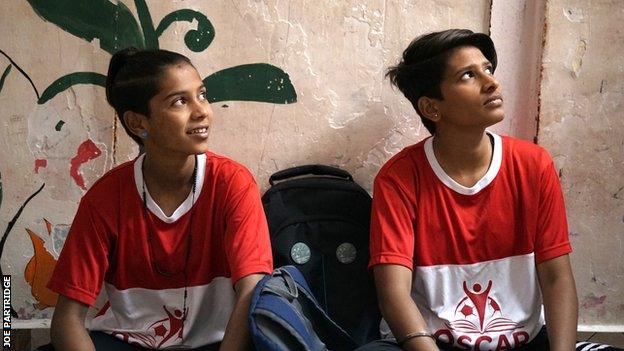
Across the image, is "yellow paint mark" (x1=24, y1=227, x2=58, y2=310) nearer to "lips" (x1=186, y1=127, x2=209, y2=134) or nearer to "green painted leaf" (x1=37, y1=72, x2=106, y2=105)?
"green painted leaf" (x1=37, y1=72, x2=106, y2=105)

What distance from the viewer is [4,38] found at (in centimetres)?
236

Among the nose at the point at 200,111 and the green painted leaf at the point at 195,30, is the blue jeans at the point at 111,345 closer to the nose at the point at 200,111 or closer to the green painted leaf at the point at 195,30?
the nose at the point at 200,111

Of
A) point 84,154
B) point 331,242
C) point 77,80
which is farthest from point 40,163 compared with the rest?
point 331,242

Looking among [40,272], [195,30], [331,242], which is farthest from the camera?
[40,272]

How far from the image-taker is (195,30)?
7.76 ft

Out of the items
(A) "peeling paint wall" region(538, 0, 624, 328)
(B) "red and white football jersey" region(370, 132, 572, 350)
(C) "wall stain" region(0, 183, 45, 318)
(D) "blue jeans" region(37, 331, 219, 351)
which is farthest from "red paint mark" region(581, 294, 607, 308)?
(C) "wall stain" region(0, 183, 45, 318)

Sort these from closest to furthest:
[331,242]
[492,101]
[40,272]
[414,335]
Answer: [414,335]
[492,101]
[331,242]
[40,272]

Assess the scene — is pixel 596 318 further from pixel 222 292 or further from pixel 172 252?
pixel 172 252

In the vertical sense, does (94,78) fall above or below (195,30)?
below

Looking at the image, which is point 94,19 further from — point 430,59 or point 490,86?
point 490,86

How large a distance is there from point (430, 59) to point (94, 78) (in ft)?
3.59

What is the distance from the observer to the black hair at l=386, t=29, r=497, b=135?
2105mm

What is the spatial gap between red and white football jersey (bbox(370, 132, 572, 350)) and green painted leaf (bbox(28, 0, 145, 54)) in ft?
3.24

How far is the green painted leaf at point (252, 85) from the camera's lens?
94.2 inches
